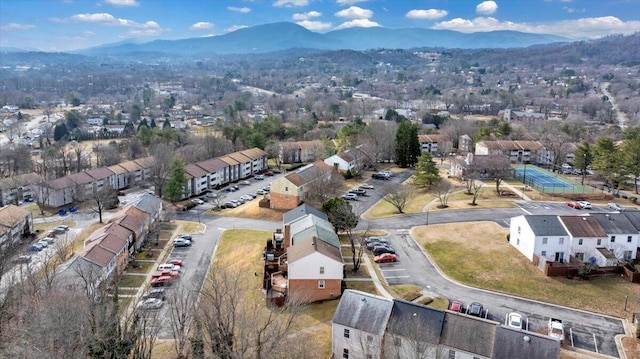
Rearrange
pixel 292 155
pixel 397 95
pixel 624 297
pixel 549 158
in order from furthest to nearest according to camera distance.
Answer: pixel 397 95 → pixel 292 155 → pixel 549 158 → pixel 624 297

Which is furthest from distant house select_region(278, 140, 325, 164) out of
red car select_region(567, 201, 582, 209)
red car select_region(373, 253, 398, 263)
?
red car select_region(373, 253, 398, 263)

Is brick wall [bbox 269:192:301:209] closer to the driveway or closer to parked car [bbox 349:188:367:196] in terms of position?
parked car [bbox 349:188:367:196]

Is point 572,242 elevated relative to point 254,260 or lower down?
elevated

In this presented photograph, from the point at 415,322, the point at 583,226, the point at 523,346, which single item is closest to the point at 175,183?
the point at 415,322

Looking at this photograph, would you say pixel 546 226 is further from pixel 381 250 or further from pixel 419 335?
pixel 419 335

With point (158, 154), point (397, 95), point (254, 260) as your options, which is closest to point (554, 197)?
point (254, 260)

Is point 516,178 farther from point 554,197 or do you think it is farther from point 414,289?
point 414,289
